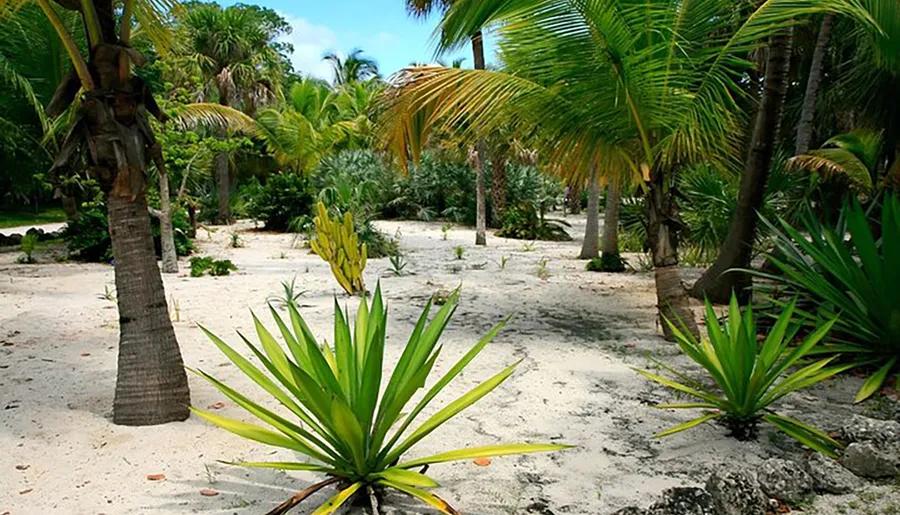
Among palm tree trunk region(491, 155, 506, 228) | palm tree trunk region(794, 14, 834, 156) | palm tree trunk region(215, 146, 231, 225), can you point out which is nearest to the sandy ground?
palm tree trunk region(794, 14, 834, 156)

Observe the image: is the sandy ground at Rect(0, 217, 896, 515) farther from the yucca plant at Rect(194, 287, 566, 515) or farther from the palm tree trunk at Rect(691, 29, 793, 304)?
the palm tree trunk at Rect(691, 29, 793, 304)

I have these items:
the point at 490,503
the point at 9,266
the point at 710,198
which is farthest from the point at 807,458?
the point at 9,266

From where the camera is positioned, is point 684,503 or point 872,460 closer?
point 684,503

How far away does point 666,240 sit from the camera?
561 cm

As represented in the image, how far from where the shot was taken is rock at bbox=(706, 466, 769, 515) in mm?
2527

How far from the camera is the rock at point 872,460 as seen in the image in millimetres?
2949

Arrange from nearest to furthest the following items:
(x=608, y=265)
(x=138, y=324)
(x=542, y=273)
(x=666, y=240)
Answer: (x=138, y=324), (x=666, y=240), (x=542, y=273), (x=608, y=265)

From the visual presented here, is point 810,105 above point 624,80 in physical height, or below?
above

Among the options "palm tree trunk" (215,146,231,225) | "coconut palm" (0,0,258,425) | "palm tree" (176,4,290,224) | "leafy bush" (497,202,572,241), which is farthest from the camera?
"palm tree trunk" (215,146,231,225)

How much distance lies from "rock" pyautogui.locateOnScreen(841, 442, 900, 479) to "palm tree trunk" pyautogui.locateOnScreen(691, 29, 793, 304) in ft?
11.5

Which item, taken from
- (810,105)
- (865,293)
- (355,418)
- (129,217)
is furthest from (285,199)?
(355,418)

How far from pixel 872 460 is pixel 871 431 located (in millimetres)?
266

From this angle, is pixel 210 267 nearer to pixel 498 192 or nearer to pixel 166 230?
pixel 166 230

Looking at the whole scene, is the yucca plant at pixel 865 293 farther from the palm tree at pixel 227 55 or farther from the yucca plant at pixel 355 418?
the palm tree at pixel 227 55
